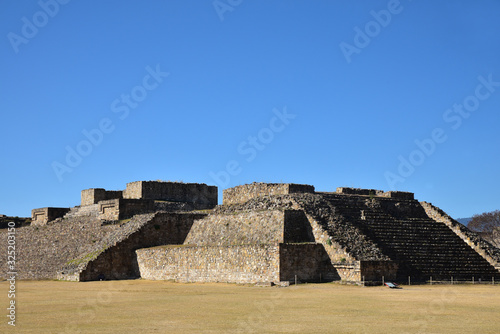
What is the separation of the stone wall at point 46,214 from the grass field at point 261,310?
19.8 metres

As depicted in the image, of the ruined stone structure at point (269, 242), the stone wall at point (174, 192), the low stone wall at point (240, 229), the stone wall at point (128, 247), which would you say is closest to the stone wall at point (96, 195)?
the stone wall at point (174, 192)

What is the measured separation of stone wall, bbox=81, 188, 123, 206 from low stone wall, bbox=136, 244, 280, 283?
35.9 feet

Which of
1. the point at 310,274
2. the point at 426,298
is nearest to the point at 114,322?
the point at 426,298

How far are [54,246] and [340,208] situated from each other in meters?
Result: 18.2

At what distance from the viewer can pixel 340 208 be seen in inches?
1379

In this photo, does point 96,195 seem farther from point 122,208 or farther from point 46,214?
point 122,208

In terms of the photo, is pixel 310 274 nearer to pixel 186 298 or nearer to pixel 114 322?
pixel 186 298

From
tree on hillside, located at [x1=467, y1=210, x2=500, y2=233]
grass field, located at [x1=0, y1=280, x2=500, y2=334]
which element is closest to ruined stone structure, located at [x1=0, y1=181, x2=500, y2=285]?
grass field, located at [x1=0, y1=280, x2=500, y2=334]

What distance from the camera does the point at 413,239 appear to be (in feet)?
110


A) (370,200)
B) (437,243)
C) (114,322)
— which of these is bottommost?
(114,322)

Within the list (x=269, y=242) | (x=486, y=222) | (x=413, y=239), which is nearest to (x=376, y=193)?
(x=413, y=239)

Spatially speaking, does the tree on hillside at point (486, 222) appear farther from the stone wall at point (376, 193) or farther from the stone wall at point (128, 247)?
the stone wall at point (128, 247)

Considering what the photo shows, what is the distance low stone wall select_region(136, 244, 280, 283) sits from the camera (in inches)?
1179

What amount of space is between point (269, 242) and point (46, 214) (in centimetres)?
2233
